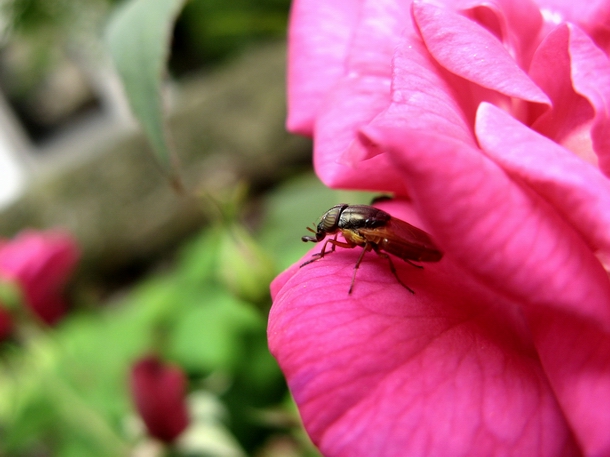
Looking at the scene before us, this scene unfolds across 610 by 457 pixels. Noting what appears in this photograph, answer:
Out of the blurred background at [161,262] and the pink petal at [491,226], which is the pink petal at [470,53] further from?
the blurred background at [161,262]

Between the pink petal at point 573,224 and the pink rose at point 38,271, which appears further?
the pink rose at point 38,271

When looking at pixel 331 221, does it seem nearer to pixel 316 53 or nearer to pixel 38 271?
pixel 316 53

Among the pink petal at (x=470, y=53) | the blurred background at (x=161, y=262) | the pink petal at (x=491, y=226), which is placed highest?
the pink petal at (x=470, y=53)

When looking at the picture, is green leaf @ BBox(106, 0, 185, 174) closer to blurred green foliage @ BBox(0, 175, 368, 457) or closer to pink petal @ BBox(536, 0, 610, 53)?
pink petal @ BBox(536, 0, 610, 53)

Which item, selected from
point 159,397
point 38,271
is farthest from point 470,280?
point 38,271

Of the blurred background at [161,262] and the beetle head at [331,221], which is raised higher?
the beetle head at [331,221]

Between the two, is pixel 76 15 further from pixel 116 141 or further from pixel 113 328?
pixel 116 141

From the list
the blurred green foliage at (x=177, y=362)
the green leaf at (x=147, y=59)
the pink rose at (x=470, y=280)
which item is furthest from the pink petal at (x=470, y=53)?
the blurred green foliage at (x=177, y=362)
